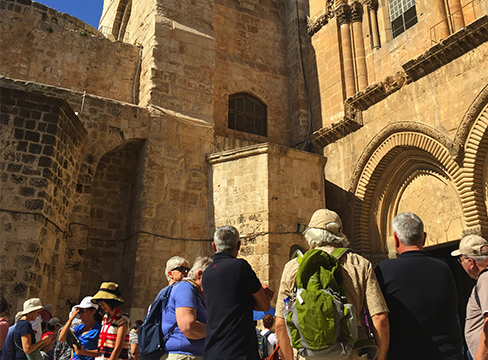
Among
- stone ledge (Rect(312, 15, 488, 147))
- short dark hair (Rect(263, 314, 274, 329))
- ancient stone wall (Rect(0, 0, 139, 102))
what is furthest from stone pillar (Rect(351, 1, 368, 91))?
short dark hair (Rect(263, 314, 274, 329))

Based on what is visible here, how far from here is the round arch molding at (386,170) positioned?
29.3ft

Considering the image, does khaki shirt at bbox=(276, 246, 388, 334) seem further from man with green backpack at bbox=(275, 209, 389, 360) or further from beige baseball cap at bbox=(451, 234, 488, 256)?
beige baseball cap at bbox=(451, 234, 488, 256)

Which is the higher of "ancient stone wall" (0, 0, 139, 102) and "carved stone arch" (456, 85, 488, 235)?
"ancient stone wall" (0, 0, 139, 102)

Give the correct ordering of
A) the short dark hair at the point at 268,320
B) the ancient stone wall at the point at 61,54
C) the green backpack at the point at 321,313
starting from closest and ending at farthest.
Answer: the green backpack at the point at 321,313 < the short dark hair at the point at 268,320 < the ancient stone wall at the point at 61,54

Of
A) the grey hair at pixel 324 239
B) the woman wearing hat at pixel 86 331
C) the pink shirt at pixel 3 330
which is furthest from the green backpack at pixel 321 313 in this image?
the pink shirt at pixel 3 330

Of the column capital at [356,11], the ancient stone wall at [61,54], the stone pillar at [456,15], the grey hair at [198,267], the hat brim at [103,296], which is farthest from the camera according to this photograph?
the column capital at [356,11]

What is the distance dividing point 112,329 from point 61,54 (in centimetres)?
850

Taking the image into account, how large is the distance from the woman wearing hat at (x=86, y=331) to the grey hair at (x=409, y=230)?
2.85 m

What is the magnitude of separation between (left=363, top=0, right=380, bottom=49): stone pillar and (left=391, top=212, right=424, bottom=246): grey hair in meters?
8.88

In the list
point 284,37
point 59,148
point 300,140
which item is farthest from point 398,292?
point 284,37

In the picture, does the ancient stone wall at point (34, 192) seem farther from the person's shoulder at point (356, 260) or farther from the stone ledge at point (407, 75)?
the stone ledge at point (407, 75)

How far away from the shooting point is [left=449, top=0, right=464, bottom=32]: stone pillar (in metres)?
8.71

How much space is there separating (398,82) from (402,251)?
7.56 meters

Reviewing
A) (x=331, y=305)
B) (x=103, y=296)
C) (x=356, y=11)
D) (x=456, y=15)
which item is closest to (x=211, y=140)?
(x=356, y=11)
